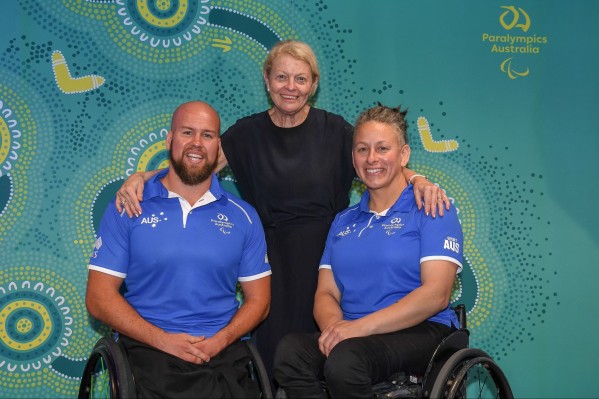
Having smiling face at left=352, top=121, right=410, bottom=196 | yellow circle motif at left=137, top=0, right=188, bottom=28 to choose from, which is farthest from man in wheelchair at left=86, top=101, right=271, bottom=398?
yellow circle motif at left=137, top=0, right=188, bottom=28

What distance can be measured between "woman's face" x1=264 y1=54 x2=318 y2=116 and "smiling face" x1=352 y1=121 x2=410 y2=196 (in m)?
0.41

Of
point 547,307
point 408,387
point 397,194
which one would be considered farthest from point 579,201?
point 408,387

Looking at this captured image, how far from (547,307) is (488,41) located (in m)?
1.62

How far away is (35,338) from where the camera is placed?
12.6ft

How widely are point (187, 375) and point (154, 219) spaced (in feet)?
A: 2.18

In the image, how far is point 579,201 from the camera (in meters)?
4.21

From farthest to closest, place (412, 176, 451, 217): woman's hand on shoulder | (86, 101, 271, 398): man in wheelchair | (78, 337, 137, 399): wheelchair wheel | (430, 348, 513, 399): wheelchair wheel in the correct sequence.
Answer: (412, 176, 451, 217): woman's hand on shoulder → (86, 101, 271, 398): man in wheelchair → (430, 348, 513, 399): wheelchair wheel → (78, 337, 137, 399): wheelchair wheel

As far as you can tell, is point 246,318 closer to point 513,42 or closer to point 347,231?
point 347,231

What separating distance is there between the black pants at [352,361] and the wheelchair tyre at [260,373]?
0.18 ft

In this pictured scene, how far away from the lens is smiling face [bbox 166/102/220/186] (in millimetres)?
3031

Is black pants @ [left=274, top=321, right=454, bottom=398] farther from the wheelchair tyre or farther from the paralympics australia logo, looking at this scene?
the paralympics australia logo

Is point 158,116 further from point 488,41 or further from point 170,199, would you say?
point 488,41

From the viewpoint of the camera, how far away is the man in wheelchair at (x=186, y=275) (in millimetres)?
2730

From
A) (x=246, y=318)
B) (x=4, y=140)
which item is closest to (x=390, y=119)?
(x=246, y=318)
